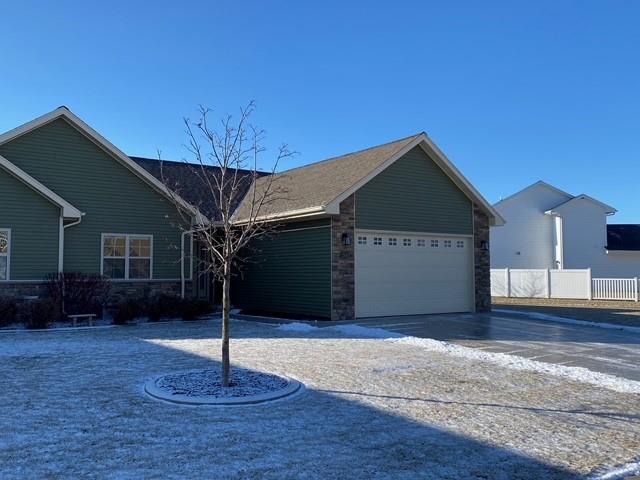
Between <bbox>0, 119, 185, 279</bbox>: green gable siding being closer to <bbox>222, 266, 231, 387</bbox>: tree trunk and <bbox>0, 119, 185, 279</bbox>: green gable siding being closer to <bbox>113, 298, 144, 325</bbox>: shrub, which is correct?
<bbox>113, 298, 144, 325</bbox>: shrub

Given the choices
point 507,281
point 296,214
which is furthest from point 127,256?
point 507,281

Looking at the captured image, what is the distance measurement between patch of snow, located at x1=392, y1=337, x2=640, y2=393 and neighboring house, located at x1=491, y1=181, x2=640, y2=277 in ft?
85.4

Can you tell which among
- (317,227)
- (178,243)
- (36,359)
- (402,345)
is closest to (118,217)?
(178,243)

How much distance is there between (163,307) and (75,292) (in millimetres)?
2374

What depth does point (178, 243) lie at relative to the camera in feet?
62.6

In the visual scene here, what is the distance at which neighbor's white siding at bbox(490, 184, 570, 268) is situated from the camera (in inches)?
1427

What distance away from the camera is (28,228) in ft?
52.6

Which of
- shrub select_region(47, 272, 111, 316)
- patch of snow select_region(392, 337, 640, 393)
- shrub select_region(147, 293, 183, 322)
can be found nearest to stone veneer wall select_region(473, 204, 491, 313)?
patch of snow select_region(392, 337, 640, 393)

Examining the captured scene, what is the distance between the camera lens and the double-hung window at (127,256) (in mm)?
17766

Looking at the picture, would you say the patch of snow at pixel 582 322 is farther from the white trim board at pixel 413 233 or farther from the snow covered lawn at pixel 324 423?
the snow covered lawn at pixel 324 423

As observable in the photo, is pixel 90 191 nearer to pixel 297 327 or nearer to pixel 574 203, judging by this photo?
pixel 297 327

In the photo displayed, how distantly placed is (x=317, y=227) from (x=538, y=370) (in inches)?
334

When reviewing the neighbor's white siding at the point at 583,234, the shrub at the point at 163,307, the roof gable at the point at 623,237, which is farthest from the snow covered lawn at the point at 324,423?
the roof gable at the point at 623,237

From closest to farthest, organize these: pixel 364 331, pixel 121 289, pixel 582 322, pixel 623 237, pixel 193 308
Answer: pixel 364 331 → pixel 193 308 → pixel 582 322 → pixel 121 289 → pixel 623 237
